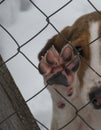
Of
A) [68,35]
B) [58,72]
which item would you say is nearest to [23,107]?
[58,72]

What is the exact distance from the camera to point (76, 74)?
115 inches

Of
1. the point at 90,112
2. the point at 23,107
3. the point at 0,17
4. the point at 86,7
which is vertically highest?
the point at 0,17

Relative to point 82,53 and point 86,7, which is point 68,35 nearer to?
point 82,53

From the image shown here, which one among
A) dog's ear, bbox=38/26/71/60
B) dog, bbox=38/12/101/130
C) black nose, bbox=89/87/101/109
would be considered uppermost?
dog's ear, bbox=38/26/71/60

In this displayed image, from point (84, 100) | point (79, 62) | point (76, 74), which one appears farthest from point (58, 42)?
point (79, 62)

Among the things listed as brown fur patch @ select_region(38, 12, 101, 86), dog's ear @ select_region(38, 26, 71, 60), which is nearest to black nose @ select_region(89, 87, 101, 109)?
brown fur patch @ select_region(38, 12, 101, 86)

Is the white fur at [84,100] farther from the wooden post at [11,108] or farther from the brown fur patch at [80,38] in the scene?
the wooden post at [11,108]

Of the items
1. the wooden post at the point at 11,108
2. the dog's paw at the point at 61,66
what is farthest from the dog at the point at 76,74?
the wooden post at the point at 11,108

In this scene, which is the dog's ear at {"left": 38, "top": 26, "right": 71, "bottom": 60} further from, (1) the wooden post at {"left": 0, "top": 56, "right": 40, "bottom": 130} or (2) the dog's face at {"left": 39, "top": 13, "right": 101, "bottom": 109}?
(1) the wooden post at {"left": 0, "top": 56, "right": 40, "bottom": 130}

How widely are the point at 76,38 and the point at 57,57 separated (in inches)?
30.9

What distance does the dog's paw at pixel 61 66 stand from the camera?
2.62 metres

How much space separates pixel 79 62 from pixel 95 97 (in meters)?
0.31

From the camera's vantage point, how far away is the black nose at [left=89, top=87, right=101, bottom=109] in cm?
291

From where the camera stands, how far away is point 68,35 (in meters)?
3.56
